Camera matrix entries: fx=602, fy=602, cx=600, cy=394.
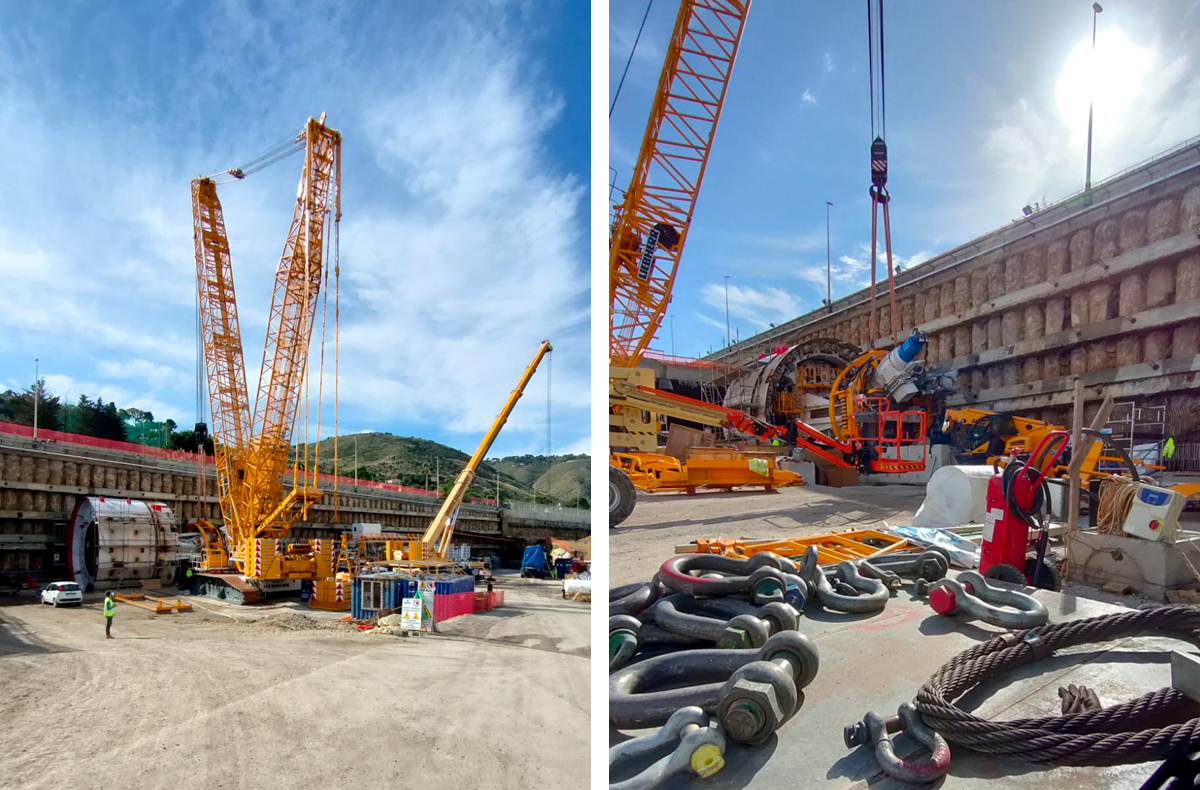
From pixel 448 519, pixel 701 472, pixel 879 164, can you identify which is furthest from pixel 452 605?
pixel 879 164

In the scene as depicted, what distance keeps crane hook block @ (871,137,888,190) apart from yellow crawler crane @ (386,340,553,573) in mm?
12286

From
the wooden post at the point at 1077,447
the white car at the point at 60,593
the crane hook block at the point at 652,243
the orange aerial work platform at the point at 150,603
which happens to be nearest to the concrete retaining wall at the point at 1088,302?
the wooden post at the point at 1077,447

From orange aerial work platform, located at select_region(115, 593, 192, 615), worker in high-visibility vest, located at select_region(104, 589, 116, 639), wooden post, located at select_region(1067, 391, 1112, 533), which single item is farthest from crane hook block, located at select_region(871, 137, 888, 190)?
orange aerial work platform, located at select_region(115, 593, 192, 615)

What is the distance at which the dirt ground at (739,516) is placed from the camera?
3549 mm

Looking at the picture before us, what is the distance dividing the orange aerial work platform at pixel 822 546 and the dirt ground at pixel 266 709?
3832 mm

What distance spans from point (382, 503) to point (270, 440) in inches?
403

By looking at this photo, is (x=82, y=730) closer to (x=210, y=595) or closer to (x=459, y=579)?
(x=459, y=579)

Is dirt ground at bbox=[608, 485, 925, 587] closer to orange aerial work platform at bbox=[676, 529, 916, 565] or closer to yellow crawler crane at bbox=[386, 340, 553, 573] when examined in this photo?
orange aerial work platform at bbox=[676, 529, 916, 565]

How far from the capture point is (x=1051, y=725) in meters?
1.44

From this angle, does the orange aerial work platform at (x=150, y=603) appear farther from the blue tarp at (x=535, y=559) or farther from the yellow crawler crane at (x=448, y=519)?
the blue tarp at (x=535, y=559)

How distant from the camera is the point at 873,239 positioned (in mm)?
6055

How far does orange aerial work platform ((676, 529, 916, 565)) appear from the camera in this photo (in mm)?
3477

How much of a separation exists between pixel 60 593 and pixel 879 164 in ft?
39.6

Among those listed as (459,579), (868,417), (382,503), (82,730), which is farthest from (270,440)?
(868,417)
